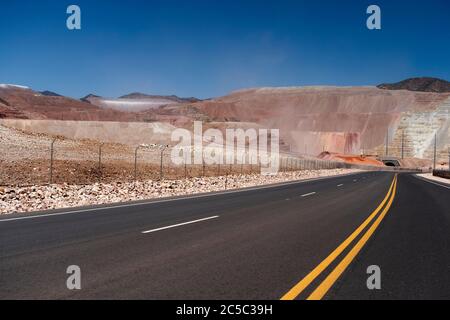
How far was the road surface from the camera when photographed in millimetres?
5277

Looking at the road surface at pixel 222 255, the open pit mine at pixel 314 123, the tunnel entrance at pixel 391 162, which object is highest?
the open pit mine at pixel 314 123

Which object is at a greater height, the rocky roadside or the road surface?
the road surface

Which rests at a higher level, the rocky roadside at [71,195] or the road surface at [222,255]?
the road surface at [222,255]

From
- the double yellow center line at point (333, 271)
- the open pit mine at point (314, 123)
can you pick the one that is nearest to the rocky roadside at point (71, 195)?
the double yellow center line at point (333, 271)

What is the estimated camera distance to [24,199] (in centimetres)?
1733

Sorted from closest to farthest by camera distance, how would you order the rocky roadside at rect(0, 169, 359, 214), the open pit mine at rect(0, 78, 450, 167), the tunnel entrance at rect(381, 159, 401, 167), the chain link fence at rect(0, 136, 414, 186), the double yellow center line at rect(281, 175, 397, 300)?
the double yellow center line at rect(281, 175, 397, 300)
the rocky roadside at rect(0, 169, 359, 214)
the chain link fence at rect(0, 136, 414, 186)
the open pit mine at rect(0, 78, 450, 167)
the tunnel entrance at rect(381, 159, 401, 167)

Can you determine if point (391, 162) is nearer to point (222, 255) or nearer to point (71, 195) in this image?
point (71, 195)

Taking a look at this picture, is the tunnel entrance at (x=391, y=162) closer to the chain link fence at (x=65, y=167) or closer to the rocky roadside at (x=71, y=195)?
the chain link fence at (x=65, y=167)

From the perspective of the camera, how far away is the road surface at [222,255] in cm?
528

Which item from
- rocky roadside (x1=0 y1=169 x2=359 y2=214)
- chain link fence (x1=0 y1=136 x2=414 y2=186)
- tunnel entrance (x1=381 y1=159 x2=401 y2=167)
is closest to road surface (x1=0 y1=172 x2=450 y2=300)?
rocky roadside (x1=0 y1=169 x2=359 y2=214)

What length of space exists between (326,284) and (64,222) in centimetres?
749

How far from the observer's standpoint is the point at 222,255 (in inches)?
284

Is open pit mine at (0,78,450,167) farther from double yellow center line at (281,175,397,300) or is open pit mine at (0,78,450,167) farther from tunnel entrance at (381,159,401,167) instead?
double yellow center line at (281,175,397,300)

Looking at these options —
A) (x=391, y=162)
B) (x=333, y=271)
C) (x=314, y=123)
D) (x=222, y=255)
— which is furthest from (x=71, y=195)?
(x=314, y=123)
